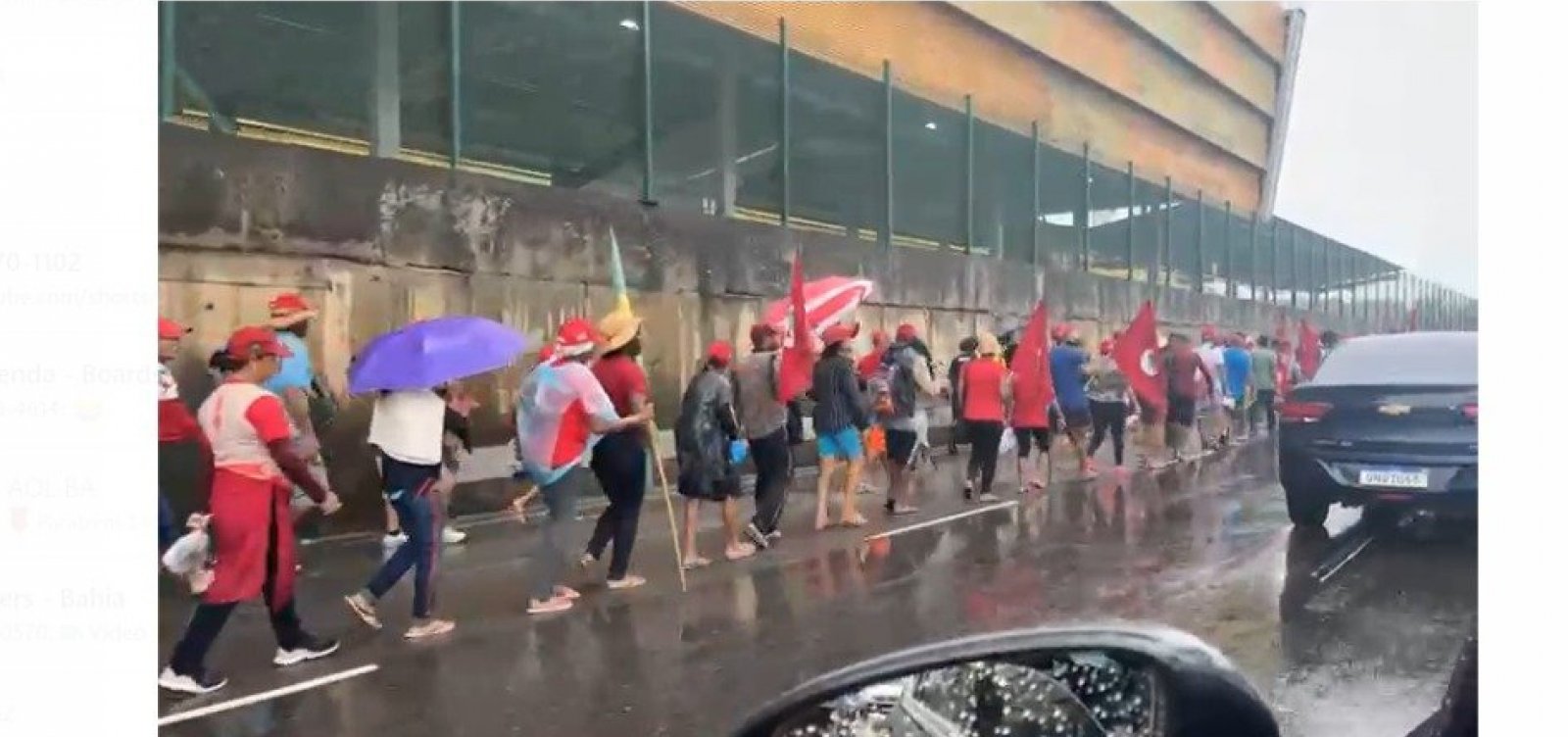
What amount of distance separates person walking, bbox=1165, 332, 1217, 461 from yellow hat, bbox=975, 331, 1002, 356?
1.24ft

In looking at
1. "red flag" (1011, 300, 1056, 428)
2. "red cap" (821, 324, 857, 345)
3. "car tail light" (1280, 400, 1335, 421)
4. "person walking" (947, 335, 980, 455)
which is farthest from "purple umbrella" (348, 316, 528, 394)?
"car tail light" (1280, 400, 1335, 421)

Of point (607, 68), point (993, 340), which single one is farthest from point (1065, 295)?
point (607, 68)

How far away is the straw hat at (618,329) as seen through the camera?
2777 mm

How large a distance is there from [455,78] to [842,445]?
1418mm

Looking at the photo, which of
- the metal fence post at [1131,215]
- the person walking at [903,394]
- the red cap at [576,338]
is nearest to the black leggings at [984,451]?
the person walking at [903,394]

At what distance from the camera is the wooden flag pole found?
269 cm

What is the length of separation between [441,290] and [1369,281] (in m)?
2.03

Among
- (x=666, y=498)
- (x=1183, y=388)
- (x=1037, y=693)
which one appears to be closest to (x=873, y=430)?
(x=666, y=498)

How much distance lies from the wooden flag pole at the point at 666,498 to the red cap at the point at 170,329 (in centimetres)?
106

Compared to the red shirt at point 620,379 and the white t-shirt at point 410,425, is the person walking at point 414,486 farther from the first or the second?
the red shirt at point 620,379

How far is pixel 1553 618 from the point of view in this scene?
2049mm

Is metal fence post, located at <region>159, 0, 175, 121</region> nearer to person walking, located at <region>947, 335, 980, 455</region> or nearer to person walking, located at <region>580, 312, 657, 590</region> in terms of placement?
person walking, located at <region>580, 312, 657, 590</region>

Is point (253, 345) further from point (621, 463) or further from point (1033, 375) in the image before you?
point (1033, 375)
